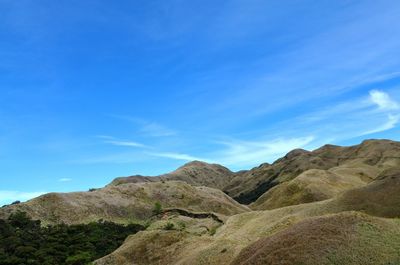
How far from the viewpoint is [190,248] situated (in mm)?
47781

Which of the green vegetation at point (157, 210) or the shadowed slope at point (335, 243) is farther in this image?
the green vegetation at point (157, 210)

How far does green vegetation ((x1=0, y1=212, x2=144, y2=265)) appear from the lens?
198 feet

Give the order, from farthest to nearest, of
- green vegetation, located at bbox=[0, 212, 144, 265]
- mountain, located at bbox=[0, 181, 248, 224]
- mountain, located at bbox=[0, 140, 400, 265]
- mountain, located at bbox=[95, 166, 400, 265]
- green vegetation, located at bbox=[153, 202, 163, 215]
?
1. green vegetation, located at bbox=[153, 202, 163, 215]
2. mountain, located at bbox=[0, 181, 248, 224]
3. green vegetation, located at bbox=[0, 212, 144, 265]
4. mountain, located at bbox=[0, 140, 400, 265]
5. mountain, located at bbox=[95, 166, 400, 265]

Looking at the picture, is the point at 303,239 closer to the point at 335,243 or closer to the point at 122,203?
the point at 335,243

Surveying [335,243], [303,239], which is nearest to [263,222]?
[303,239]

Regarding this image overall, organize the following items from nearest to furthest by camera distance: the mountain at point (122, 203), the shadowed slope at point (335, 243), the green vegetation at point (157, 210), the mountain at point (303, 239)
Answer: the shadowed slope at point (335, 243)
the mountain at point (303, 239)
the mountain at point (122, 203)
the green vegetation at point (157, 210)

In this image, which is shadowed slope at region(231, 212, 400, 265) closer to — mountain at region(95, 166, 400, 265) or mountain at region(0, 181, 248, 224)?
mountain at region(95, 166, 400, 265)

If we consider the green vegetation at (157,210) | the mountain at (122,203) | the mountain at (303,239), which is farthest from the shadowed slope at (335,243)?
the green vegetation at (157,210)

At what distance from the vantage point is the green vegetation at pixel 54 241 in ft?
198

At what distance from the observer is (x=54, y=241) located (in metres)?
70.6

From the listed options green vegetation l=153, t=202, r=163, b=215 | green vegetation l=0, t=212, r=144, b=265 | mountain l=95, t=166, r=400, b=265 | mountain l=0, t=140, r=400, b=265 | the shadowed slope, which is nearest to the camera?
the shadowed slope

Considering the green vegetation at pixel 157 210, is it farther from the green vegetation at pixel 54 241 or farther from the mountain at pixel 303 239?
the mountain at pixel 303 239

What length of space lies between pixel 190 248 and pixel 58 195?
6332 centimetres

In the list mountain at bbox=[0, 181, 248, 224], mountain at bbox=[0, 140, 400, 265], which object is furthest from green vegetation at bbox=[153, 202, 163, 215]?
mountain at bbox=[0, 181, 248, 224]
